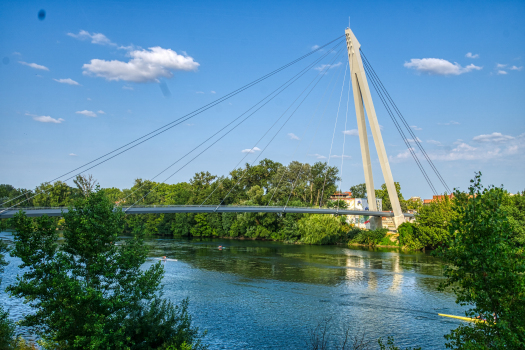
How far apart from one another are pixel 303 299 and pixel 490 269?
1224cm

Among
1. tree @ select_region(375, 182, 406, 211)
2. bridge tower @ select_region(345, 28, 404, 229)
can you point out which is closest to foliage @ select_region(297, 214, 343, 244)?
bridge tower @ select_region(345, 28, 404, 229)

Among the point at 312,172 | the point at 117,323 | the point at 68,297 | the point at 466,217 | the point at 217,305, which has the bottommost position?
the point at 217,305

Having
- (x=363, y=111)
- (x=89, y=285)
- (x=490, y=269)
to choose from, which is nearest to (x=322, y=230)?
(x=363, y=111)

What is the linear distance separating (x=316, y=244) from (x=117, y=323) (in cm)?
3512

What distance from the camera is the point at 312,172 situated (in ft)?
201

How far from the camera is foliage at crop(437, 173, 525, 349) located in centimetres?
577

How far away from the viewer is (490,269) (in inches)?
234

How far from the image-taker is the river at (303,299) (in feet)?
42.5

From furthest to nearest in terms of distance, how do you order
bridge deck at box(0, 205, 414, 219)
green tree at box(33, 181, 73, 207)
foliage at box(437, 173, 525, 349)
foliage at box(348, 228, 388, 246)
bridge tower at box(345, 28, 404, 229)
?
green tree at box(33, 181, 73, 207)
foliage at box(348, 228, 388, 246)
bridge tower at box(345, 28, 404, 229)
bridge deck at box(0, 205, 414, 219)
foliage at box(437, 173, 525, 349)

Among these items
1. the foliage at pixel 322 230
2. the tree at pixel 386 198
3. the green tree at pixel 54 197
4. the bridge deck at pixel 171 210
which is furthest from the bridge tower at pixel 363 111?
the green tree at pixel 54 197

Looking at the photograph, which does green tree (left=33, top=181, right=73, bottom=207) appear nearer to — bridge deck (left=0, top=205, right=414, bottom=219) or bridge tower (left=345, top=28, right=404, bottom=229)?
bridge deck (left=0, top=205, right=414, bottom=219)

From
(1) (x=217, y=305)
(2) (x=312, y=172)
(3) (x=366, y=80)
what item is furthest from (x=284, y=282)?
(2) (x=312, y=172)

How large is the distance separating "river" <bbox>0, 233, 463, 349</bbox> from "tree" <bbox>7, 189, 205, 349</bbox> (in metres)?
3.81

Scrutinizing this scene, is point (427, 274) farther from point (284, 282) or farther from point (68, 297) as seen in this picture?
point (68, 297)
